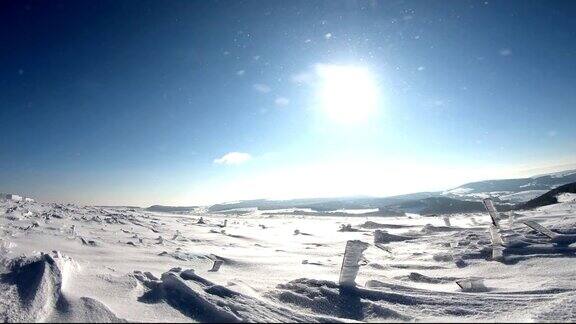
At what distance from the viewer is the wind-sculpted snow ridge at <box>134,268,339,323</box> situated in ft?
8.20

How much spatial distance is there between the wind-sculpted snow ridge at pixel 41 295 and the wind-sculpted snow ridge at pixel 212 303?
19.0 inches

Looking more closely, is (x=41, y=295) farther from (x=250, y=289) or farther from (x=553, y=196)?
(x=553, y=196)

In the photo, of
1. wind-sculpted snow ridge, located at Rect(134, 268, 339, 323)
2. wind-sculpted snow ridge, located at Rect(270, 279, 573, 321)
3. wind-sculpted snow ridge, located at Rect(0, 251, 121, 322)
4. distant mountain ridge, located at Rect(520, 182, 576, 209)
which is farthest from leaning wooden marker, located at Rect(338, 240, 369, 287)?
distant mountain ridge, located at Rect(520, 182, 576, 209)

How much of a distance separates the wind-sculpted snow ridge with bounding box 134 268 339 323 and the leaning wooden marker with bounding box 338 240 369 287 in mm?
1070

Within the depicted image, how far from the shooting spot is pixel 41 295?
2650 mm

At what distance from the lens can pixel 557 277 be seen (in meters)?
4.05

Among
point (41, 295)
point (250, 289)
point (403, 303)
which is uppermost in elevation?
point (41, 295)

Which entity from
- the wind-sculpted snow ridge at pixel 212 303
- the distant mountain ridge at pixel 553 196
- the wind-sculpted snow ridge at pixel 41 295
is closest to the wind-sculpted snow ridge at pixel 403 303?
the wind-sculpted snow ridge at pixel 212 303

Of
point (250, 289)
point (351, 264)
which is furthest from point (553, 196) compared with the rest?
point (250, 289)

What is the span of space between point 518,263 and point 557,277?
1.00 metres

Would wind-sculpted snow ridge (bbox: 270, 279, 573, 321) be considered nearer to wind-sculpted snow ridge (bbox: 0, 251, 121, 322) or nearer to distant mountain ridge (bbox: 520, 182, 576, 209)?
wind-sculpted snow ridge (bbox: 0, 251, 121, 322)

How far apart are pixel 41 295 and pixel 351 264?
10.1 ft

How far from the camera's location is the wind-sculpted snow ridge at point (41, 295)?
234cm

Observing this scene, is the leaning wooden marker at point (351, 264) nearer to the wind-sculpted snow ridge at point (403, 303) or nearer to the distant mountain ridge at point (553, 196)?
the wind-sculpted snow ridge at point (403, 303)
